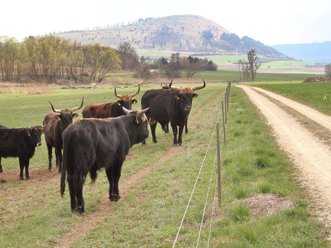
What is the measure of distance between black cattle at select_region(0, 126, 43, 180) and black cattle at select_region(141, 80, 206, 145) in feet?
15.9

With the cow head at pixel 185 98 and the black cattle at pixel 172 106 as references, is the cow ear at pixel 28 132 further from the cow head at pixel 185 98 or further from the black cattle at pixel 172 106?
the cow head at pixel 185 98

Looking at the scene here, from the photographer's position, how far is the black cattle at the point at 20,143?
13.9 meters

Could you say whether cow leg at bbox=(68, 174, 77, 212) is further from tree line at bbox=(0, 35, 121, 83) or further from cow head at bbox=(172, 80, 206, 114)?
tree line at bbox=(0, 35, 121, 83)

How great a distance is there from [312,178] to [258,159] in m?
1.88

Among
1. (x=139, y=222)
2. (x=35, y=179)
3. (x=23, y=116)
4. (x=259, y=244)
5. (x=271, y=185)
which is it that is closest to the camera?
(x=259, y=244)

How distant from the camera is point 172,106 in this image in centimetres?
1809

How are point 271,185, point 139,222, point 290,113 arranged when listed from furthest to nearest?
point 290,113, point 271,185, point 139,222

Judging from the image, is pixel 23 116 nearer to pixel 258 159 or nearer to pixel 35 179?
pixel 35 179

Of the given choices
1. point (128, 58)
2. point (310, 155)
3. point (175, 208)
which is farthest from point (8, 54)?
point (175, 208)

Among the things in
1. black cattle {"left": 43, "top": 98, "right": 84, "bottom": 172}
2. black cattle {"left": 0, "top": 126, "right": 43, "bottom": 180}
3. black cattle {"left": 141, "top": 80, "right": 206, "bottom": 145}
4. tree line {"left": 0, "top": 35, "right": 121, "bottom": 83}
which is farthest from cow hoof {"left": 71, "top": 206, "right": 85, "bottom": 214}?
tree line {"left": 0, "top": 35, "right": 121, "bottom": 83}

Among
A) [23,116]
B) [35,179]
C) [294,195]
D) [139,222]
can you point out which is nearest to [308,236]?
[294,195]

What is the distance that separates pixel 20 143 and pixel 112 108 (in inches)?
173

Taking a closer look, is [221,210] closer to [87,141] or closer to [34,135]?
[87,141]

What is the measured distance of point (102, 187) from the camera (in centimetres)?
1127
